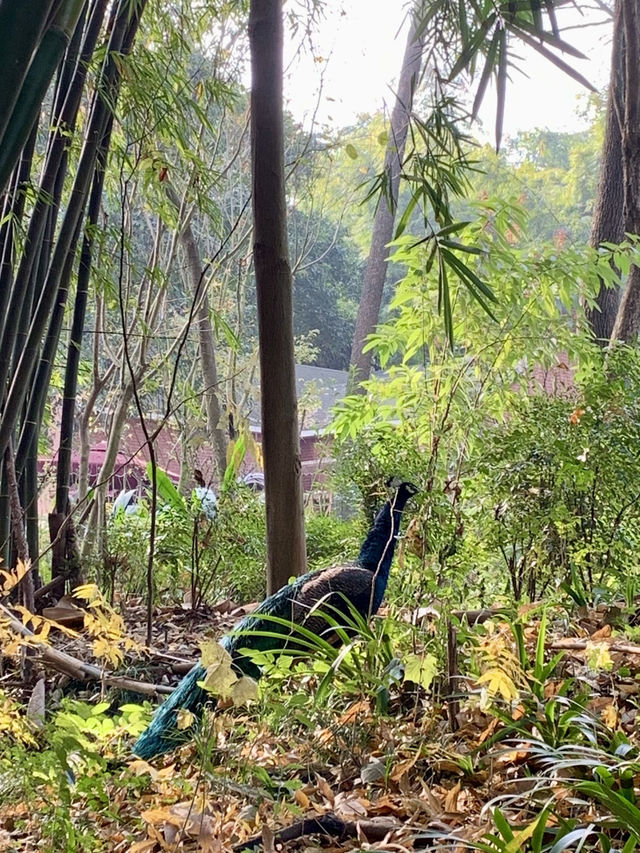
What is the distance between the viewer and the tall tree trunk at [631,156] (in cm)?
227

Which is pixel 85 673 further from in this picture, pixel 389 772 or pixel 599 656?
pixel 599 656

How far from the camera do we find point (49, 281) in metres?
1.41

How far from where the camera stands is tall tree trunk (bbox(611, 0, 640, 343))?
2.27m

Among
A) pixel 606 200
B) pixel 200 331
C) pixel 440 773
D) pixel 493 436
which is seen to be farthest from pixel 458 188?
pixel 200 331

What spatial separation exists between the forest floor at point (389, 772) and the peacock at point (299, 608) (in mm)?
54

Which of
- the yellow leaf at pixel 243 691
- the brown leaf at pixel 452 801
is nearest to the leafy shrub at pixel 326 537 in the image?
the brown leaf at pixel 452 801

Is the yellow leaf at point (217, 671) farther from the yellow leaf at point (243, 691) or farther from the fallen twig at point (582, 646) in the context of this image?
the fallen twig at point (582, 646)

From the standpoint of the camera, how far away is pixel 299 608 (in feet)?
4.32

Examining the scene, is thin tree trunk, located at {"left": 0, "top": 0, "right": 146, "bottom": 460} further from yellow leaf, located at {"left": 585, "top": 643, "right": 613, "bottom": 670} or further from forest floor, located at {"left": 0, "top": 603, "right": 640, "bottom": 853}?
yellow leaf, located at {"left": 585, "top": 643, "right": 613, "bottom": 670}

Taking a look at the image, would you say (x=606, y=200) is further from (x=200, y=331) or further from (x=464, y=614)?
(x=464, y=614)

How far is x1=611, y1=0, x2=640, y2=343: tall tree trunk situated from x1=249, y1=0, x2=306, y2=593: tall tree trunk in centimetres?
126

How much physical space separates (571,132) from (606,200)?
471cm

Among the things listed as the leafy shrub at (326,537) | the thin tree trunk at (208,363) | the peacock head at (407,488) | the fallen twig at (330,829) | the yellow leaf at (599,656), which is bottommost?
the leafy shrub at (326,537)

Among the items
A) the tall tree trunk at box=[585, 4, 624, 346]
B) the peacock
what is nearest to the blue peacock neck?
the peacock
